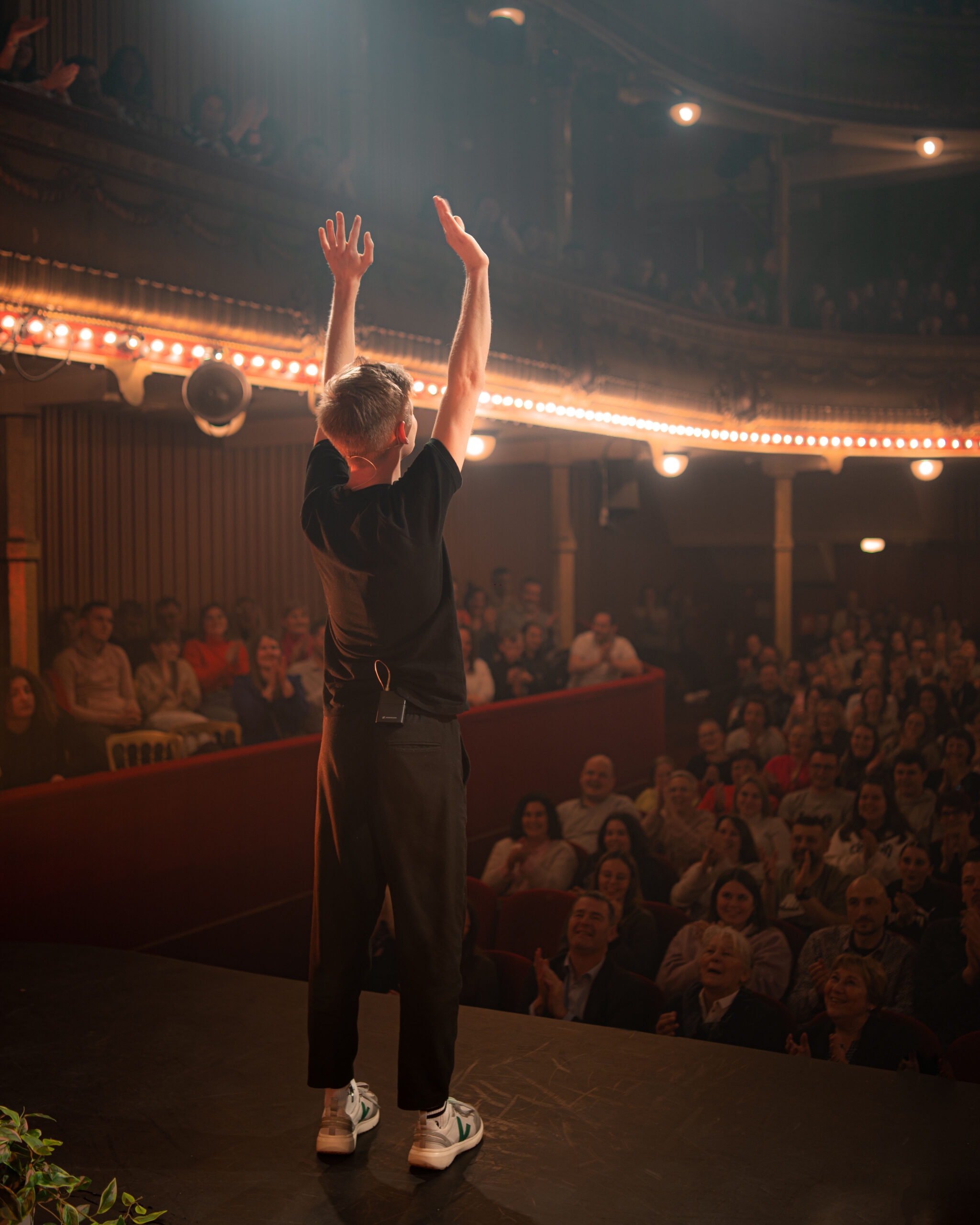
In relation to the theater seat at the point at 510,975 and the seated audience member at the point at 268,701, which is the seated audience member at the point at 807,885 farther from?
the seated audience member at the point at 268,701

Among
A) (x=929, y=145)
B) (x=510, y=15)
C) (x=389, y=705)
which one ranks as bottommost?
(x=389, y=705)

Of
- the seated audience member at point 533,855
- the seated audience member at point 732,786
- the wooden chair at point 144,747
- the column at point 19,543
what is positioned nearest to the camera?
the seated audience member at point 533,855

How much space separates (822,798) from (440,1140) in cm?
364

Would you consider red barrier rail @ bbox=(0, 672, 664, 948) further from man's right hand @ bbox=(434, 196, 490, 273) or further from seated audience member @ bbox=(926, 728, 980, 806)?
man's right hand @ bbox=(434, 196, 490, 273)

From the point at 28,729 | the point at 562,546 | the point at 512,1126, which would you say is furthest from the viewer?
the point at 562,546

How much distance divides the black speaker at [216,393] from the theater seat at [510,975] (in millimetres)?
2718

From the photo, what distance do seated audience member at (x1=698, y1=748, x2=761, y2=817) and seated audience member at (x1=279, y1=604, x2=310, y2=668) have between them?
110 inches

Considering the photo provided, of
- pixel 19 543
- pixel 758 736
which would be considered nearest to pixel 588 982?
pixel 758 736

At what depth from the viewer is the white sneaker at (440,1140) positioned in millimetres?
1979

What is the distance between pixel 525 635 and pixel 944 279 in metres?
7.68

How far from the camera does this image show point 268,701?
6297mm

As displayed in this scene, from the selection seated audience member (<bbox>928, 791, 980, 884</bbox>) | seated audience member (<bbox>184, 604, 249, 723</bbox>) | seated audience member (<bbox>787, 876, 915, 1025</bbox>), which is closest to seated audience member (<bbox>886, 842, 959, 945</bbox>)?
seated audience member (<bbox>787, 876, 915, 1025</bbox>)

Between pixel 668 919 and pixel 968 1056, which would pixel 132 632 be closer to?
pixel 668 919

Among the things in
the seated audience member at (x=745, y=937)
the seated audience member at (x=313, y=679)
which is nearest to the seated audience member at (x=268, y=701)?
the seated audience member at (x=313, y=679)
